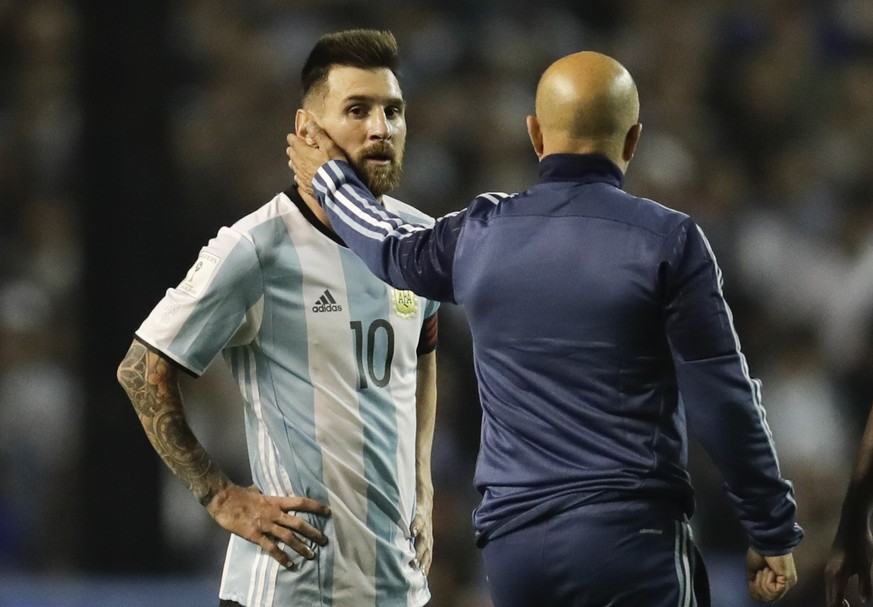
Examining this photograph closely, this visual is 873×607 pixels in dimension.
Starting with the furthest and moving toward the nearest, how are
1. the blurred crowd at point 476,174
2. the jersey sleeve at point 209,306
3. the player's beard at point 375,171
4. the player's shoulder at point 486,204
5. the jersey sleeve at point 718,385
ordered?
the blurred crowd at point 476,174 < the player's beard at point 375,171 < the jersey sleeve at point 209,306 < the player's shoulder at point 486,204 < the jersey sleeve at point 718,385

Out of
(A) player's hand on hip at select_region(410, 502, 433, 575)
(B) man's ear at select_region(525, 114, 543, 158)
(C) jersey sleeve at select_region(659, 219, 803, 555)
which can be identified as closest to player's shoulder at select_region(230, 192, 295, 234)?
(B) man's ear at select_region(525, 114, 543, 158)

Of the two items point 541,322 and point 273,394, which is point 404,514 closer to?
point 273,394

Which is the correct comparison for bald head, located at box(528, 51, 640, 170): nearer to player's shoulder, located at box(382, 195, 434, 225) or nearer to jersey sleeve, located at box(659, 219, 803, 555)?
jersey sleeve, located at box(659, 219, 803, 555)

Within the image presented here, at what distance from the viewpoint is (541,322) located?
324 centimetres

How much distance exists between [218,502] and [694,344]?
1.22 m

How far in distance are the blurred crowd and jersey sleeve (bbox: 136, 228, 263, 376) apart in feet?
8.73

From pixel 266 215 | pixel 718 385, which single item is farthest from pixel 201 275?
pixel 718 385

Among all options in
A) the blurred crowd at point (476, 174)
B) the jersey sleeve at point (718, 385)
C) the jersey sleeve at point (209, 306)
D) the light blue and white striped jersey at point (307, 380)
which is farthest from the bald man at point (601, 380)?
the blurred crowd at point (476, 174)

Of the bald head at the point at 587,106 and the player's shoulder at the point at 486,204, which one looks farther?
the player's shoulder at the point at 486,204

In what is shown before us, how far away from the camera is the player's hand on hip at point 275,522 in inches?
141

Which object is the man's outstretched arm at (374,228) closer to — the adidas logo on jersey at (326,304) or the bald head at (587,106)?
the adidas logo on jersey at (326,304)

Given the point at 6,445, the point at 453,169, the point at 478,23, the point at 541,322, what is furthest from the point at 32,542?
the point at 541,322

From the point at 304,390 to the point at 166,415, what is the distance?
326 mm

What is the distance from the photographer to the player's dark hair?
3.88 meters
